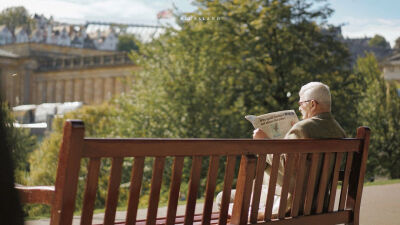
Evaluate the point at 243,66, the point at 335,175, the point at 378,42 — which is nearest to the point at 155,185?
the point at 335,175

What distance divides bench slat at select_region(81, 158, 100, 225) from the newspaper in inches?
42.0

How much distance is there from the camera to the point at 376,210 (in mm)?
7027

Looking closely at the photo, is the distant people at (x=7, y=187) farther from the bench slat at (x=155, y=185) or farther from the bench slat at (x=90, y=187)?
the bench slat at (x=155, y=185)

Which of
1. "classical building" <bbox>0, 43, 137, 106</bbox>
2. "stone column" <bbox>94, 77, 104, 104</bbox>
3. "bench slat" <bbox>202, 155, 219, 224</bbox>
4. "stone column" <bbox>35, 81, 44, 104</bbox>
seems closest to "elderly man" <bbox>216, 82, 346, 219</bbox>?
"bench slat" <bbox>202, 155, 219, 224</bbox>

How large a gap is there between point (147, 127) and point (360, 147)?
2021cm

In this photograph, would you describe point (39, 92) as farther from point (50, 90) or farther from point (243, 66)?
point (243, 66)

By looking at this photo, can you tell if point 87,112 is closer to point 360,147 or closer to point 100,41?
point 360,147

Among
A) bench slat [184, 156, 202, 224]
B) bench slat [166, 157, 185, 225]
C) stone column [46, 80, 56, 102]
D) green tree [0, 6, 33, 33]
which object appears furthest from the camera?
stone column [46, 80, 56, 102]

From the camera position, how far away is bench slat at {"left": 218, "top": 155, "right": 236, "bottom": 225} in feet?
10.1

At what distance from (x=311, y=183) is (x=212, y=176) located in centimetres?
69

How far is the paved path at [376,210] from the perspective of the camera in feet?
20.7

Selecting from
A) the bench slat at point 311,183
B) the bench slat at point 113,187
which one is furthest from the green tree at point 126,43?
the bench slat at point 113,187

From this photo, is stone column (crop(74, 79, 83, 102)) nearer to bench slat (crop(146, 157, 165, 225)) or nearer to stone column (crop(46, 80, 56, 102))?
stone column (crop(46, 80, 56, 102))

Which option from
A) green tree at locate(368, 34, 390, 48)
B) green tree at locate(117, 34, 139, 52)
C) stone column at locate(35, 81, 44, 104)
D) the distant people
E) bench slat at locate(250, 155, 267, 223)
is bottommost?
stone column at locate(35, 81, 44, 104)
